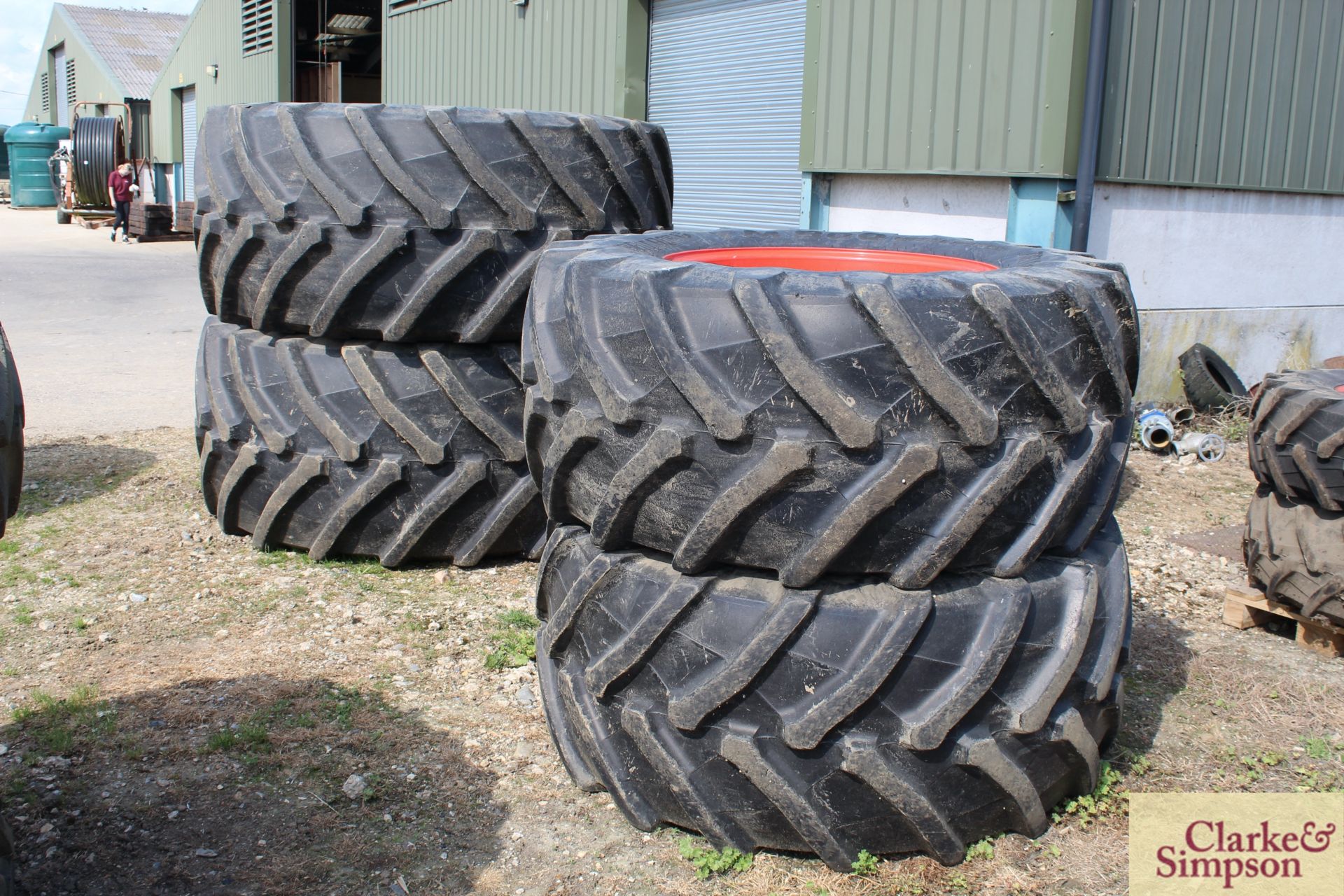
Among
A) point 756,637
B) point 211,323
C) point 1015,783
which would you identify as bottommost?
point 1015,783

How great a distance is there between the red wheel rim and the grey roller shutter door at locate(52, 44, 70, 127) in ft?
150

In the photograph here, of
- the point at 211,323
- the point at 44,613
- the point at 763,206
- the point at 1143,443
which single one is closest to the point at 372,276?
the point at 211,323

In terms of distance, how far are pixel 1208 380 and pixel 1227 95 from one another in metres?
1.77

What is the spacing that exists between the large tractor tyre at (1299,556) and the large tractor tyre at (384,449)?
2.38 meters

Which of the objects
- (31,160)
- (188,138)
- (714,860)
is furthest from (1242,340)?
(31,160)

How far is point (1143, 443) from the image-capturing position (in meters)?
6.41

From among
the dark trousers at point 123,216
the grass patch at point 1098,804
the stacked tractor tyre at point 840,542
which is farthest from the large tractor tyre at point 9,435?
the dark trousers at point 123,216

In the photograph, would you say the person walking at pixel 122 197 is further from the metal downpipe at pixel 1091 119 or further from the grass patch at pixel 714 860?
the grass patch at pixel 714 860

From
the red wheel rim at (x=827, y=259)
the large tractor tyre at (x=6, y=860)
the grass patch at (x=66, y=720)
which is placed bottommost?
the grass patch at (x=66, y=720)

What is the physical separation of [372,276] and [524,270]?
19.1 inches

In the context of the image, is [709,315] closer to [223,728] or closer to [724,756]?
[724,756]

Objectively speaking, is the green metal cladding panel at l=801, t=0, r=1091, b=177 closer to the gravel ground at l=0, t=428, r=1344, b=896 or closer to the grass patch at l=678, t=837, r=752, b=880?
the gravel ground at l=0, t=428, r=1344, b=896

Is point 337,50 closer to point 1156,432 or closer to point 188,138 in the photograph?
point 188,138

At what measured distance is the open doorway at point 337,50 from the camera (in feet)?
55.5
